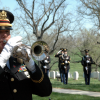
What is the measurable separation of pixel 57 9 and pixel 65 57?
8.52m

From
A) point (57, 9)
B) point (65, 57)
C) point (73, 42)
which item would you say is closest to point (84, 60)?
point (65, 57)

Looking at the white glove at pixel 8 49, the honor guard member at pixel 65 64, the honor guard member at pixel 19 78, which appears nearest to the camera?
the white glove at pixel 8 49

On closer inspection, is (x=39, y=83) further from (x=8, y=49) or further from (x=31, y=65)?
(x=8, y=49)

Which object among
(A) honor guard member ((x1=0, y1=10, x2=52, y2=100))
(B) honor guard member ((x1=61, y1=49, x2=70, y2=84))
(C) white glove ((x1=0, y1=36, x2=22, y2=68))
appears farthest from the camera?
(B) honor guard member ((x1=61, y1=49, x2=70, y2=84))

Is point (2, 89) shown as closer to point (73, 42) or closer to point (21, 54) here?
point (21, 54)

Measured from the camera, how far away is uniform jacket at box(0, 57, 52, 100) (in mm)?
2299

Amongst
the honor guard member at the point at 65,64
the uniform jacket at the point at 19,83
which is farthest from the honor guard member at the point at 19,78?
the honor guard member at the point at 65,64

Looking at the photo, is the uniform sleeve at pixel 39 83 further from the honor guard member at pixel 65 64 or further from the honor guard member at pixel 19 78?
the honor guard member at pixel 65 64

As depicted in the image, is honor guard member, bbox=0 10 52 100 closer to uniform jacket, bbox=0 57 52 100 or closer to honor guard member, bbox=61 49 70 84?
Answer: uniform jacket, bbox=0 57 52 100

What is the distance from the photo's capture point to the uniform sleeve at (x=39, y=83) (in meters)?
2.30

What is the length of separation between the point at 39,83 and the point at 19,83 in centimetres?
22

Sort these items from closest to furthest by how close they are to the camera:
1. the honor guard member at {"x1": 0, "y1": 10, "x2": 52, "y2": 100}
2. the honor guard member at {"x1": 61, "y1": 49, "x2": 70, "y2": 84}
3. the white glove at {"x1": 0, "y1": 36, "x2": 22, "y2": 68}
→ the white glove at {"x1": 0, "y1": 36, "x2": 22, "y2": 68}
the honor guard member at {"x1": 0, "y1": 10, "x2": 52, "y2": 100}
the honor guard member at {"x1": 61, "y1": 49, "x2": 70, "y2": 84}

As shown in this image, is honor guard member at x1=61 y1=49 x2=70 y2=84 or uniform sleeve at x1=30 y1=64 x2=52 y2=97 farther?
honor guard member at x1=61 y1=49 x2=70 y2=84

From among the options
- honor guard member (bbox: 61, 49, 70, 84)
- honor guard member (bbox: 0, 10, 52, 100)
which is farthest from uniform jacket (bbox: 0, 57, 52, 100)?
honor guard member (bbox: 61, 49, 70, 84)
